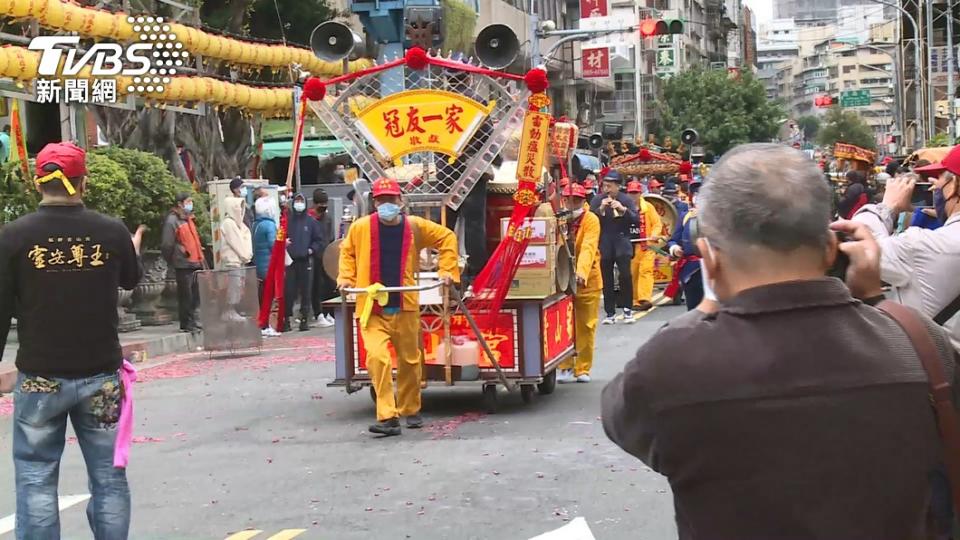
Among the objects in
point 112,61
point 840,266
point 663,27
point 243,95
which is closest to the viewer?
point 840,266

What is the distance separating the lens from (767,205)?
2674 millimetres

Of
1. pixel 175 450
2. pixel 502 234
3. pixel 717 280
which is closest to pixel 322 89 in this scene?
pixel 502 234

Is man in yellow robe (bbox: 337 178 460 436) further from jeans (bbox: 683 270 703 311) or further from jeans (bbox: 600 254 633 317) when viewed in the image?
jeans (bbox: 600 254 633 317)

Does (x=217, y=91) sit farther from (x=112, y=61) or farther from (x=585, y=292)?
(x=585, y=292)

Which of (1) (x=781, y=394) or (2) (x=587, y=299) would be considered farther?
(2) (x=587, y=299)

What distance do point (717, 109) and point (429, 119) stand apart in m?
66.5

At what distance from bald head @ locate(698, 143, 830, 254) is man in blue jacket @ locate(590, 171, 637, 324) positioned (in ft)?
47.8

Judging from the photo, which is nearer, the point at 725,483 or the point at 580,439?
the point at 725,483

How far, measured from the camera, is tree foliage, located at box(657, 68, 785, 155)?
2950 inches


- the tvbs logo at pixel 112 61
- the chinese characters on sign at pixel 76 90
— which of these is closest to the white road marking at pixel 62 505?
the tvbs logo at pixel 112 61

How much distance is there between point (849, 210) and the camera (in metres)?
13.6

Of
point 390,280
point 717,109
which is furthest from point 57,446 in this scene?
point 717,109

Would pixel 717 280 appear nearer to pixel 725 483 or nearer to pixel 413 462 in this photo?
pixel 725 483

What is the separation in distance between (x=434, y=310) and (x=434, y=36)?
4008 mm
